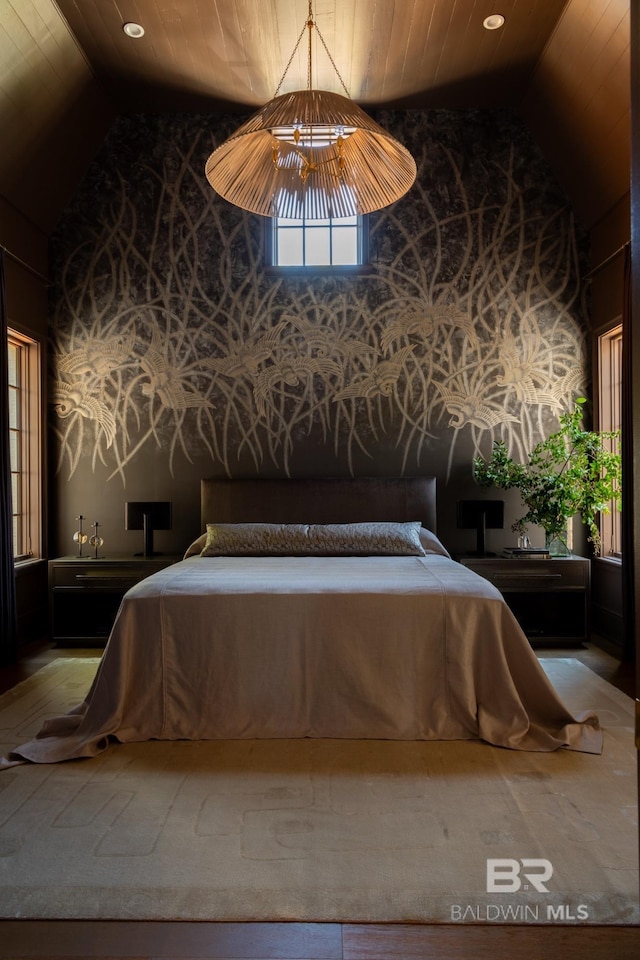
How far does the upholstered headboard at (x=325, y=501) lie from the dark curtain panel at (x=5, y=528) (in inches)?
54.4

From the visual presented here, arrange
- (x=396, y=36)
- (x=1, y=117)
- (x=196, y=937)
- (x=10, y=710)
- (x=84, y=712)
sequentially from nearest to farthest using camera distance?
(x=196, y=937) → (x=84, y=712) → (x=10, y=710) → (x=1, y=117) → (x=396, y=36)

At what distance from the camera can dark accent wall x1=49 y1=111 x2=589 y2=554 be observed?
5102 millimetres

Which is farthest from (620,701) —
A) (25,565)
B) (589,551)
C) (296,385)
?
(25,565)

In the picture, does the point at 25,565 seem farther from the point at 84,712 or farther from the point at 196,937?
the point at 196,937

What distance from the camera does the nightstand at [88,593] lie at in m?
4.60

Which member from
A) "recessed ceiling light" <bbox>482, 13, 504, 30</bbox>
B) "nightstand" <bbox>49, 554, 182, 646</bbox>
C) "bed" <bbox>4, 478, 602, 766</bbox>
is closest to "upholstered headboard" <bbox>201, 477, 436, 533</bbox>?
"nightstand" <bbox>49, 554, 182, 646</bbox>

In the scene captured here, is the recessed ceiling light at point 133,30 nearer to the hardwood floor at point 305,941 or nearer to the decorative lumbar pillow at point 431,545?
the decorative lumbar pillow at point 431,545

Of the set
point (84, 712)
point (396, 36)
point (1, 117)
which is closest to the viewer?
point (84, 712)

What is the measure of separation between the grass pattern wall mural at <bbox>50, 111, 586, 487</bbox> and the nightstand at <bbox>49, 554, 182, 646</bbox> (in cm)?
84

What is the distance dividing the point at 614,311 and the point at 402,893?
413 centimetres

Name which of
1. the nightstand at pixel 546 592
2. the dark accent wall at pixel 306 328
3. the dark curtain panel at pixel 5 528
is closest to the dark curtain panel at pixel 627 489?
the nightstand at pixel 546 592

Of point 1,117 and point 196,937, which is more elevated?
point 1,117

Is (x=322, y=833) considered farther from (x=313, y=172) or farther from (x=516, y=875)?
(x=313, y=172)

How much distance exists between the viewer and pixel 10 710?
10.9 ft
